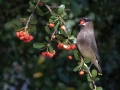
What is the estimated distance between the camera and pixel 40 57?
4059 millimetres

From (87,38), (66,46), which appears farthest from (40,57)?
(66,46)

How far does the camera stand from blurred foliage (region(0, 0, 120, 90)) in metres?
3.92

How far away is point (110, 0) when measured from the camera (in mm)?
4086

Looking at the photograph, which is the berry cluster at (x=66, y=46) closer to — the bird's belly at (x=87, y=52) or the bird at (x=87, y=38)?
the bird's belly at (x=87, y=52)

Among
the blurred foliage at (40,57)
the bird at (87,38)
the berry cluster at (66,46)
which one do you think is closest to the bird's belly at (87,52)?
the bird at (87,38)

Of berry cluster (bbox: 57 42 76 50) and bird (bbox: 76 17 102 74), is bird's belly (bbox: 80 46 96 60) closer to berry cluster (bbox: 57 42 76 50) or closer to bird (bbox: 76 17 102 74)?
bird (bbox: 76 17 102 74)

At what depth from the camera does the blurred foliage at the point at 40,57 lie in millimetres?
3920

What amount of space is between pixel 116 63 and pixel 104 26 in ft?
1.47

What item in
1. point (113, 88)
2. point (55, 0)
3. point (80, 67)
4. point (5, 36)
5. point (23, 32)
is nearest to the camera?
point (23, 32)

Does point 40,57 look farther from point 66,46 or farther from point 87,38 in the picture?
point 66,46

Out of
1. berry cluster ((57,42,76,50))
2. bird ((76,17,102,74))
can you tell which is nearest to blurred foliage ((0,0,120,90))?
bird ((76,17,102,74))

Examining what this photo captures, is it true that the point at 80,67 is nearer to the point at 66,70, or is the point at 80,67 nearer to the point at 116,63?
the point at 66,70

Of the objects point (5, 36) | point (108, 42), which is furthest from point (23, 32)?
point (108, 42)

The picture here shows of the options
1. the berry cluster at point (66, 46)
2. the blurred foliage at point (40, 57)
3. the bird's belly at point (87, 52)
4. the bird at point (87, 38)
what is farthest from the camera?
the blurred foliage at point (40, 57)
